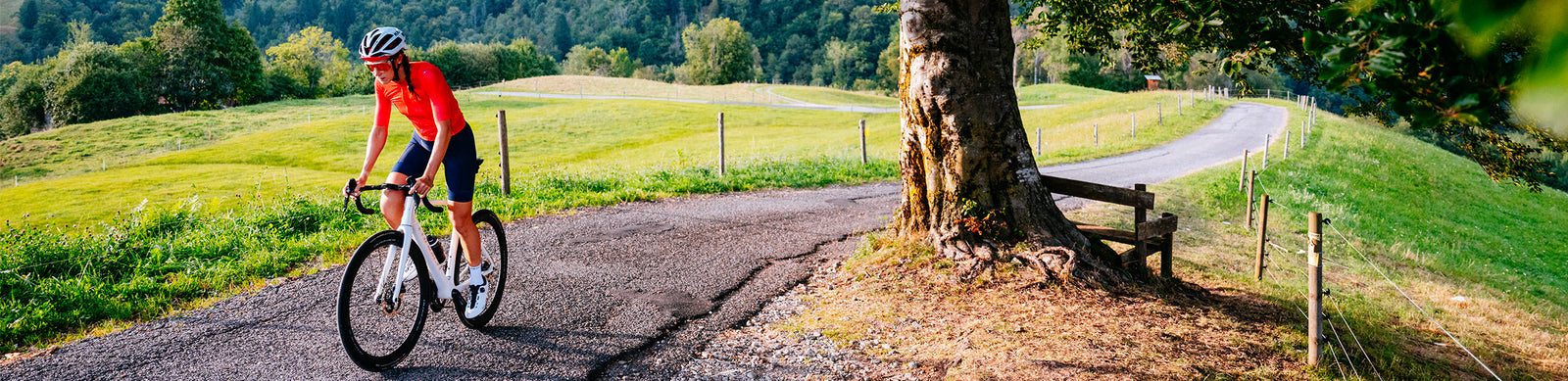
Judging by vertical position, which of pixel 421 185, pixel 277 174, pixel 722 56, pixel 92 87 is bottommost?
pixel 277 174

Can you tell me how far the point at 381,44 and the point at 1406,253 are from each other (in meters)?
15.1

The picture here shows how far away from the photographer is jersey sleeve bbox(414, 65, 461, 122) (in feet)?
17.2

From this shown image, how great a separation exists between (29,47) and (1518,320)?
181482mm

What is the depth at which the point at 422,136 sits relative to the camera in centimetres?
559

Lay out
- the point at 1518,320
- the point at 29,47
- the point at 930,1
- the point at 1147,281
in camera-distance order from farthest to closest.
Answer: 1. the point at 29,47
2. the point at 1518,320
3. the point at 1147,281
4. the point at 930,1

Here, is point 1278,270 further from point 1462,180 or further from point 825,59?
point 825,59

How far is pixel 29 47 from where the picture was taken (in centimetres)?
12975

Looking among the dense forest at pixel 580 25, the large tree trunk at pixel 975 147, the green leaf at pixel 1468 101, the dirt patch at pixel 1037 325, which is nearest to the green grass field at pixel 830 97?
the dense forest at pixel 580 25

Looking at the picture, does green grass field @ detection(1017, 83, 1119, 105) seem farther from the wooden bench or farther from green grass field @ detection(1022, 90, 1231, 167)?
the wooden bench

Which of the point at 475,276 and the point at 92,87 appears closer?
the point at 475,276

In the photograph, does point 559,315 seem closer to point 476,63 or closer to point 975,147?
point 975,147

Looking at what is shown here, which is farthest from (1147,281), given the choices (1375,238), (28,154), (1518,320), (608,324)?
(28,154)

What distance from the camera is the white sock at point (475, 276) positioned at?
590 cm

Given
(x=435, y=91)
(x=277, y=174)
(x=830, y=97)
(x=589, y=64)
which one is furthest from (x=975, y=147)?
(x=589, y=64)
